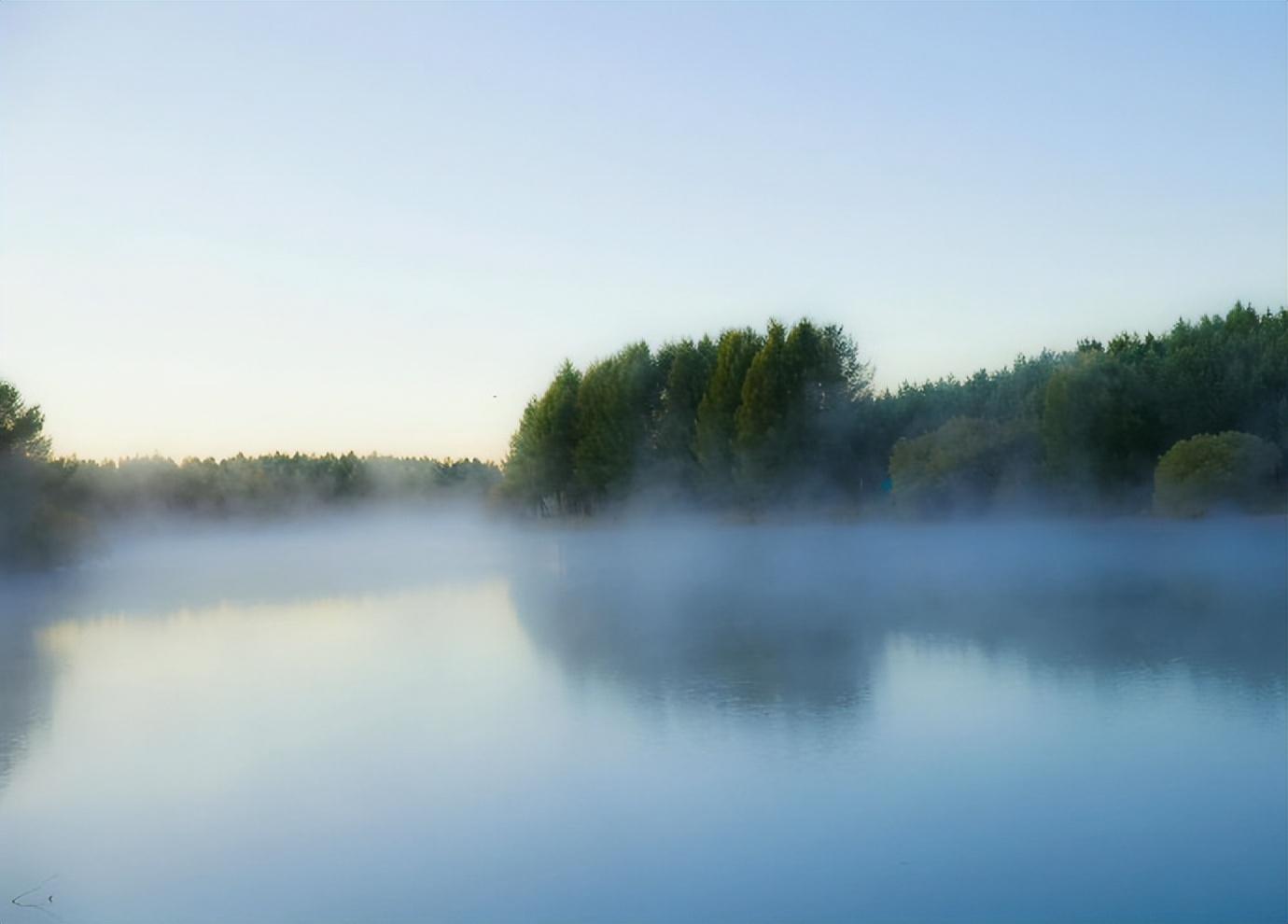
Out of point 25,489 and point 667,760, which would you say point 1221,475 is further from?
point 25,489

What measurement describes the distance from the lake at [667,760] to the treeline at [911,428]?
19173mm

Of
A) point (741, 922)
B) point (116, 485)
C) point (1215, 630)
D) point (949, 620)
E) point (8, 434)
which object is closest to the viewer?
point (741, 922)

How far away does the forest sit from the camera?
112 ft

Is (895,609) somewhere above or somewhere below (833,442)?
below

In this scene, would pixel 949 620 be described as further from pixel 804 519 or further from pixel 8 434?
pixel 804 519

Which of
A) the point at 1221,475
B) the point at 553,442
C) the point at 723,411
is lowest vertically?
the point at 1221,475

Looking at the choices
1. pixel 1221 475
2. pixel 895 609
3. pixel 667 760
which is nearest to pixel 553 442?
pixel 1221 475

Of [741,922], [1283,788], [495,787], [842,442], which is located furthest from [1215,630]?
[842,442]

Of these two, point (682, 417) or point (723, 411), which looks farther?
point (682, 417)

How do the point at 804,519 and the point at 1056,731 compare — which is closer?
the point at 1056,731

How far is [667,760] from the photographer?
28.9 feet

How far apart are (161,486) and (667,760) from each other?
163ft

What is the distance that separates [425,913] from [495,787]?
2352mm

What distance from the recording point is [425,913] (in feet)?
19.8
